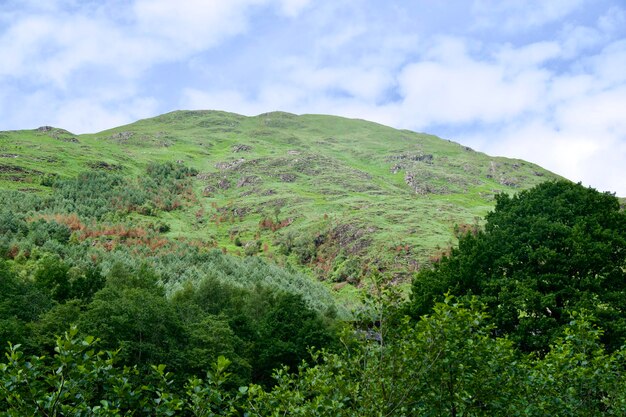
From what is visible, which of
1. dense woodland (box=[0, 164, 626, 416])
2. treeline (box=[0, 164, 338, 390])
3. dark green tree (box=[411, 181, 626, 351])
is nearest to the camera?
dense woodland (box=[0, 164, 626, 416])

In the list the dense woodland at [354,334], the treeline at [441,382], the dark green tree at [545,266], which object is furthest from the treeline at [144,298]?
the dark green tree at [545,266]

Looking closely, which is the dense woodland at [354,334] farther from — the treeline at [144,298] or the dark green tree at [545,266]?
the treeline at [144,298]

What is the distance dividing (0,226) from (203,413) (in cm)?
13101

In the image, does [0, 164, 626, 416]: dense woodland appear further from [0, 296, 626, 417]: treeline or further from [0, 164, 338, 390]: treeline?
[0, 164, 338, 390]: treeline

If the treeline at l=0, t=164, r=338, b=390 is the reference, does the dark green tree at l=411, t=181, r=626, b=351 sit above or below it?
above

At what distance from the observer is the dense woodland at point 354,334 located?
28.3 feet

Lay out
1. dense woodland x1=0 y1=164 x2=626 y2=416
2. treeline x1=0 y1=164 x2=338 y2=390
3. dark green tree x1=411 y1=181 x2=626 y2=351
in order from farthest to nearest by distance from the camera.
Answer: treeline x1=0 y1=164 x2=338 y2=390
dark green tree x1=411 y1=181 x2=626 y2=351
dense woodland x1=0 y1=164 x2=626 y2=416

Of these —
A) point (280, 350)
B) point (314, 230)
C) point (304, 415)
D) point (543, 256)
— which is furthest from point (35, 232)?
point (304, 415)

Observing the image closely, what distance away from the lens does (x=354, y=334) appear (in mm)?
12305

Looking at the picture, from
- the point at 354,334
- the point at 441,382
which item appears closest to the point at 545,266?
the point at 441,382

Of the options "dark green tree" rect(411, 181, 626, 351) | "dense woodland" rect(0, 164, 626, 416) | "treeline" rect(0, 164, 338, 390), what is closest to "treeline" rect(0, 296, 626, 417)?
"dense woodland" rect(0, 164, 626, 416)

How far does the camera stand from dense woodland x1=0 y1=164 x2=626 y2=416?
8641mm

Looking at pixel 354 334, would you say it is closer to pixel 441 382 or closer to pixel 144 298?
pixel 441 382

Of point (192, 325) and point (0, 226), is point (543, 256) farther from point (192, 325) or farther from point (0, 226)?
point (0, 226)
